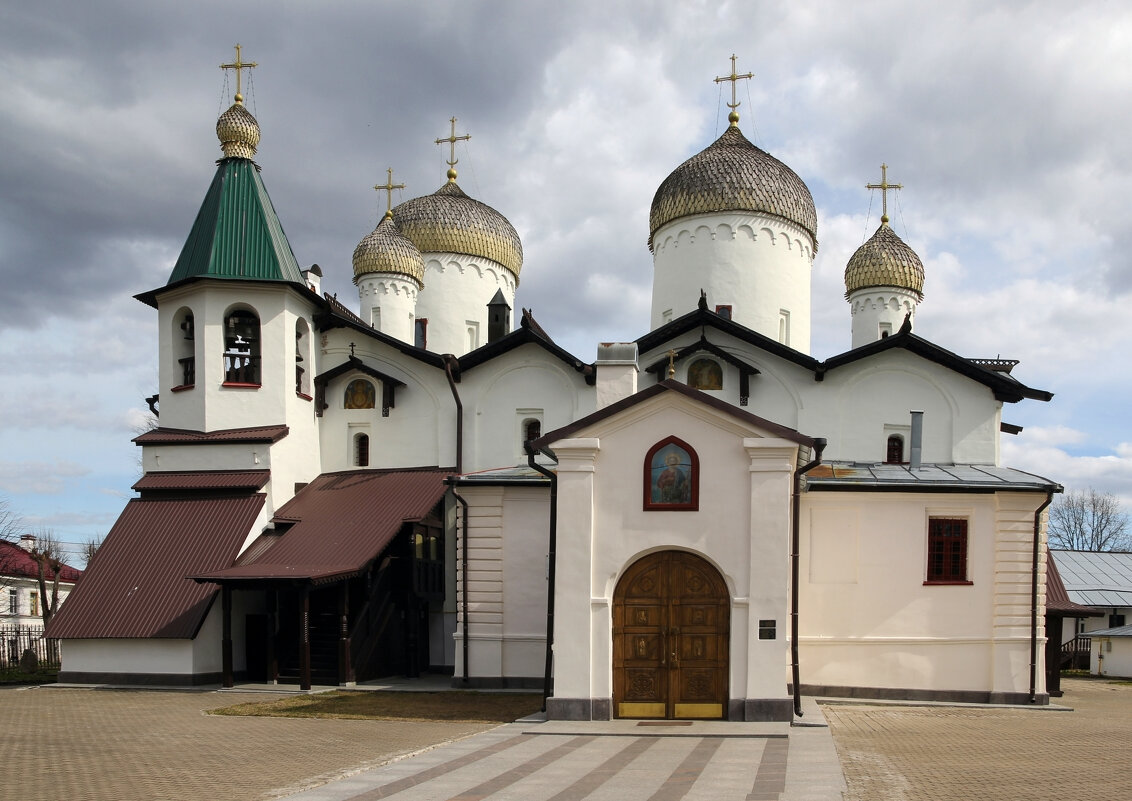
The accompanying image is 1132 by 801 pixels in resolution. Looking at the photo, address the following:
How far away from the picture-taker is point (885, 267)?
93.9 feet

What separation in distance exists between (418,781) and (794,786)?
3.30m

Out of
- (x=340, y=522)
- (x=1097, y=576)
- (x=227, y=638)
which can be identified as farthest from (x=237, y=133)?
(x=1097, y=576)

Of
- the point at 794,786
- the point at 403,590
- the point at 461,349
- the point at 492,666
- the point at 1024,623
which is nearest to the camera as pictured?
the point at 794,786

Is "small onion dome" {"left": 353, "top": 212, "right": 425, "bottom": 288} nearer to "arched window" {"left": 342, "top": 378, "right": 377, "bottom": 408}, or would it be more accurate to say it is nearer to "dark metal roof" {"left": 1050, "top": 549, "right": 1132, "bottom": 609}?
"arched window" {"left": 342, "top": 378, "right": 377, "bottom": 408}

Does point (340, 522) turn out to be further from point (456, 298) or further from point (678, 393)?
point (456, 298)

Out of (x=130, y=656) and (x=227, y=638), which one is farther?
(x=130, y=656)

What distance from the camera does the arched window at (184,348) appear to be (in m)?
21.6

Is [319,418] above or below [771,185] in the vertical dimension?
below

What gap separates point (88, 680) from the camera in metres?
18.9

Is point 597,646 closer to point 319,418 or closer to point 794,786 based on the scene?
point 794,786

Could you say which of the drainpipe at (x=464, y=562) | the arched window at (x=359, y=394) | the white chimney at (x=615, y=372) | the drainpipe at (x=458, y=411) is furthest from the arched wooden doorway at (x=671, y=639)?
the arched window at (x=359, y=394)

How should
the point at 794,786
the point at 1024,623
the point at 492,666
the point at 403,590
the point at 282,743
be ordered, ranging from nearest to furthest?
the point at 794,786
the point at 282,743
the point at 1024,623
the point at 492,666
the point at 403,590

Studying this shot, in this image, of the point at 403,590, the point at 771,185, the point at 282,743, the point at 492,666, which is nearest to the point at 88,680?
the point at 403,590

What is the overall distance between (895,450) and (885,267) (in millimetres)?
9296
